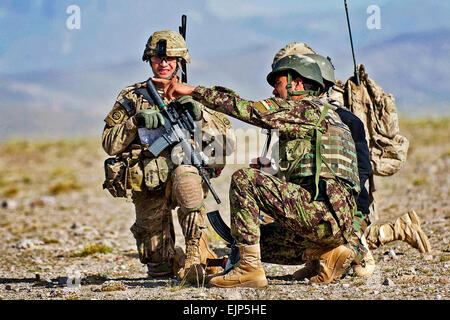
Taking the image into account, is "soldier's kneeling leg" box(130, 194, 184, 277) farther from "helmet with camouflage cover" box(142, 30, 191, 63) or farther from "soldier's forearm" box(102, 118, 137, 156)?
"helmet with camouflage cover" box(142, 30, 191, 63)

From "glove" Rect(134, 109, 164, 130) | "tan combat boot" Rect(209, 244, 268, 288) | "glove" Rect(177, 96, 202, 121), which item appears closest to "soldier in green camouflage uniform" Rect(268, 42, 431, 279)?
"tan combat boot" Rect(209, 244, 268, 288)

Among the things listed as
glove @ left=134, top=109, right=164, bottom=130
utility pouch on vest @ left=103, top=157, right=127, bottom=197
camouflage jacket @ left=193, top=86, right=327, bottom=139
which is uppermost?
glove @ left=134, top=109, right=164, bottom=130

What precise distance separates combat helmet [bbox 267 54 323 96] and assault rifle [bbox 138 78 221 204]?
47.5 inches

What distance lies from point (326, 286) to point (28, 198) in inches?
643

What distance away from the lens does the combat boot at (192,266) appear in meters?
6.70

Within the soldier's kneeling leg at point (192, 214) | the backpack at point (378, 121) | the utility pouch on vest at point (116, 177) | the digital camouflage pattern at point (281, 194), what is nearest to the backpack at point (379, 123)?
the backpack at point (378, 121)

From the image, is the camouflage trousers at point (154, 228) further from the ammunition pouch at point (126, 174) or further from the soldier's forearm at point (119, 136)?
the soldier's forearm at point (119, 136)

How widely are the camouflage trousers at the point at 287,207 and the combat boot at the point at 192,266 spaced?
100cm

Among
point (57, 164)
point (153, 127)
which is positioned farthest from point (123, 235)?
point (57, 164)

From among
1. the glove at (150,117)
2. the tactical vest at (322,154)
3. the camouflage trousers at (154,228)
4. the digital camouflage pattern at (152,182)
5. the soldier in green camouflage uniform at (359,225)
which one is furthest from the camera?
the camouflage trousers at (154,228)

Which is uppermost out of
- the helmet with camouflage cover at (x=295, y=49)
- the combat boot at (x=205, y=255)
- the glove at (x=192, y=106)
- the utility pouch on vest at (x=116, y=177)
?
the helmet with camouflage cover at (x=295, y=49)

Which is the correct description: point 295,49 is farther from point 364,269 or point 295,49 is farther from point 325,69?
point 364,269

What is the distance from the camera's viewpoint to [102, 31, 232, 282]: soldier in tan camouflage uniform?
699 centimetres

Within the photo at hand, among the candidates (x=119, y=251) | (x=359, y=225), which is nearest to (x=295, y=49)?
(x=359, y=225)
